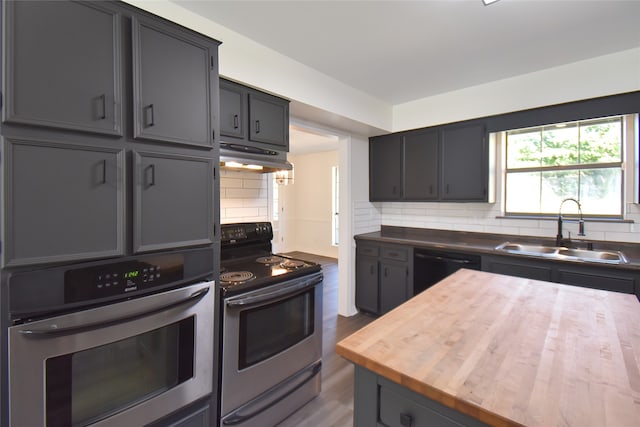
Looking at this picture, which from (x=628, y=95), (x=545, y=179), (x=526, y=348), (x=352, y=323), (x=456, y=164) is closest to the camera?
(x=526, y=348)

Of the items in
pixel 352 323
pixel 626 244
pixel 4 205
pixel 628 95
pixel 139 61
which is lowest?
pixel 352 323

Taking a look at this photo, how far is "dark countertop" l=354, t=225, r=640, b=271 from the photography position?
241 centimetres

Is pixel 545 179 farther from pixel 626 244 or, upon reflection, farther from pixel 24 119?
pixel 24 119

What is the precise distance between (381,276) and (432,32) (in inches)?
95.0

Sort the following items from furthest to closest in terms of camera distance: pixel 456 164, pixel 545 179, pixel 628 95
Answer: pixel 456 164 < pixel 545 179 < pixel 628 95

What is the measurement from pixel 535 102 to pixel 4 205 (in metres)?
3.59

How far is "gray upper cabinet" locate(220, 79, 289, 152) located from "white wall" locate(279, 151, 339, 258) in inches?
181

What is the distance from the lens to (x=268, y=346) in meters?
1.85

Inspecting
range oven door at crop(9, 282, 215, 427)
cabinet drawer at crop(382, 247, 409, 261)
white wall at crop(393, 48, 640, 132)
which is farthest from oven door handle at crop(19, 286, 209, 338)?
white wall at crop(393, 48, 640, 132)

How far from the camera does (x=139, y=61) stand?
4.29 ft

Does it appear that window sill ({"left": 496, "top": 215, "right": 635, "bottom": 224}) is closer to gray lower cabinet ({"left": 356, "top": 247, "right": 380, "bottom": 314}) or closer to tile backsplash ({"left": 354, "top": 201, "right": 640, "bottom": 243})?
tile backsplash ({"left": 354, "top": 201, "right": 640, "bottom": 243})

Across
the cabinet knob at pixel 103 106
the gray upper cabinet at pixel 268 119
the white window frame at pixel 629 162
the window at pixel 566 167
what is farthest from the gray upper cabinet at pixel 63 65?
the white window frame at pixel 629 162

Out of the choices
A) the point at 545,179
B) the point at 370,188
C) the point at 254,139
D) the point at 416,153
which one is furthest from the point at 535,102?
the point at 254,139

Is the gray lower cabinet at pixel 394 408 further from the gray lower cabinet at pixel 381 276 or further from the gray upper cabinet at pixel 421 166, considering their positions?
the gray upper cabinet at pixel 421 166
